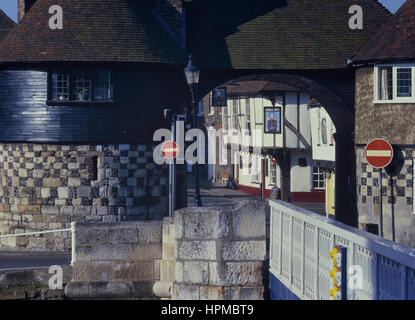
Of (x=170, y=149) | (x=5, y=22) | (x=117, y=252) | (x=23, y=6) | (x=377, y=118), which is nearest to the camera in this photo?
(x=117, y=252)

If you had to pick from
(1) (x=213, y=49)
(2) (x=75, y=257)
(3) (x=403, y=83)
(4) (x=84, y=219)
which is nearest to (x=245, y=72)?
(1) (x=213, y=49)

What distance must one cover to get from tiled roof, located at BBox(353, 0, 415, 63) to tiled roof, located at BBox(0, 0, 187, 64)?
18.9 ft

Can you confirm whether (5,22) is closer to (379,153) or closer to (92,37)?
(92,37)

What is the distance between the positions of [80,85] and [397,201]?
9865 millimetres

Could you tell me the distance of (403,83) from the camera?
23984mm

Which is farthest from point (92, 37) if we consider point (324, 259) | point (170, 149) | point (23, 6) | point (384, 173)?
point (324, 259)

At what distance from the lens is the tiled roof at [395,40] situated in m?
23.8

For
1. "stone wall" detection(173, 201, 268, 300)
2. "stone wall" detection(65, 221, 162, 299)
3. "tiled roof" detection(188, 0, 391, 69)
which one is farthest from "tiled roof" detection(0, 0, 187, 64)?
"stone wall" detection(173, 201, 268, 300)

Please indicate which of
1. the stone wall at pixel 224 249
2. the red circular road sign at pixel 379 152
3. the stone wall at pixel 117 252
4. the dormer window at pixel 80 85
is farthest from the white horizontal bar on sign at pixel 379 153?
the dormer window at pixel 80 85

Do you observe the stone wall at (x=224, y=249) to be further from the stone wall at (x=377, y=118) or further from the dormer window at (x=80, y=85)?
the stone wall at (x=377, y=118)

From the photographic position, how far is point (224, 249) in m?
12.0

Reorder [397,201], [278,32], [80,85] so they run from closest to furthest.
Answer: [397,201] < [80,85] < [278,32]

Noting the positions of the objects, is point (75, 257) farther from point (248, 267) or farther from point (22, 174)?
point (22, 174)

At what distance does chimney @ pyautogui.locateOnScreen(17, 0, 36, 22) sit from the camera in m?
26.2
